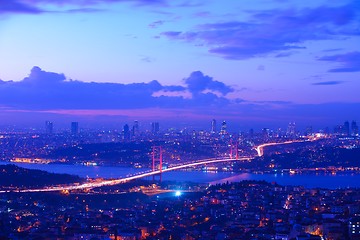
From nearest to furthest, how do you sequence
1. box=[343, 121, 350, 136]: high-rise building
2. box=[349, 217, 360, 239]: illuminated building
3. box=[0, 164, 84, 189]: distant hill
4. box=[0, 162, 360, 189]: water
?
box=[349, 217, 360, 239]: illuminated building, box=[0, 164, 84, 189]: distant hill, box=[0, 162, 360, 189]: water, box=[343, 121, 350, 136]: high-rise building

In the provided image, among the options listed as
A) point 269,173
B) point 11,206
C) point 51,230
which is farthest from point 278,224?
point 269,173

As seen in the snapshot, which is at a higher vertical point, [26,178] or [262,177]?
[26,178]

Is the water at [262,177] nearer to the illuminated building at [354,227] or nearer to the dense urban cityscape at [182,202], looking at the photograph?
the dense urban cityscape at [182,202]

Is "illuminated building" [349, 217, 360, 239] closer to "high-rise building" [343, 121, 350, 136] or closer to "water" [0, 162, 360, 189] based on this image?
"water" [0, 162, 360, 189]

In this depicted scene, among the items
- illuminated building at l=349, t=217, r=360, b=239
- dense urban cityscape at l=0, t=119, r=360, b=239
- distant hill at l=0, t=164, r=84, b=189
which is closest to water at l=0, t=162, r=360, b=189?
dense urban cityscape at l=0, t=119, r=360, b=239

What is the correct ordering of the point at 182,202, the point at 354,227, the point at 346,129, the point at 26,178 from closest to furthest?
the point at 354,227
the point at 182,202
the point at 26,178
the point at 346,129

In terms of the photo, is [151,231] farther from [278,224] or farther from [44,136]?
[44,136]

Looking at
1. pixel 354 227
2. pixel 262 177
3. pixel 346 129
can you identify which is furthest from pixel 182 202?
pixel 346 129

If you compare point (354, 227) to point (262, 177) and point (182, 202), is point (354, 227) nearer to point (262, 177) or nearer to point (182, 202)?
point (182, 202)
